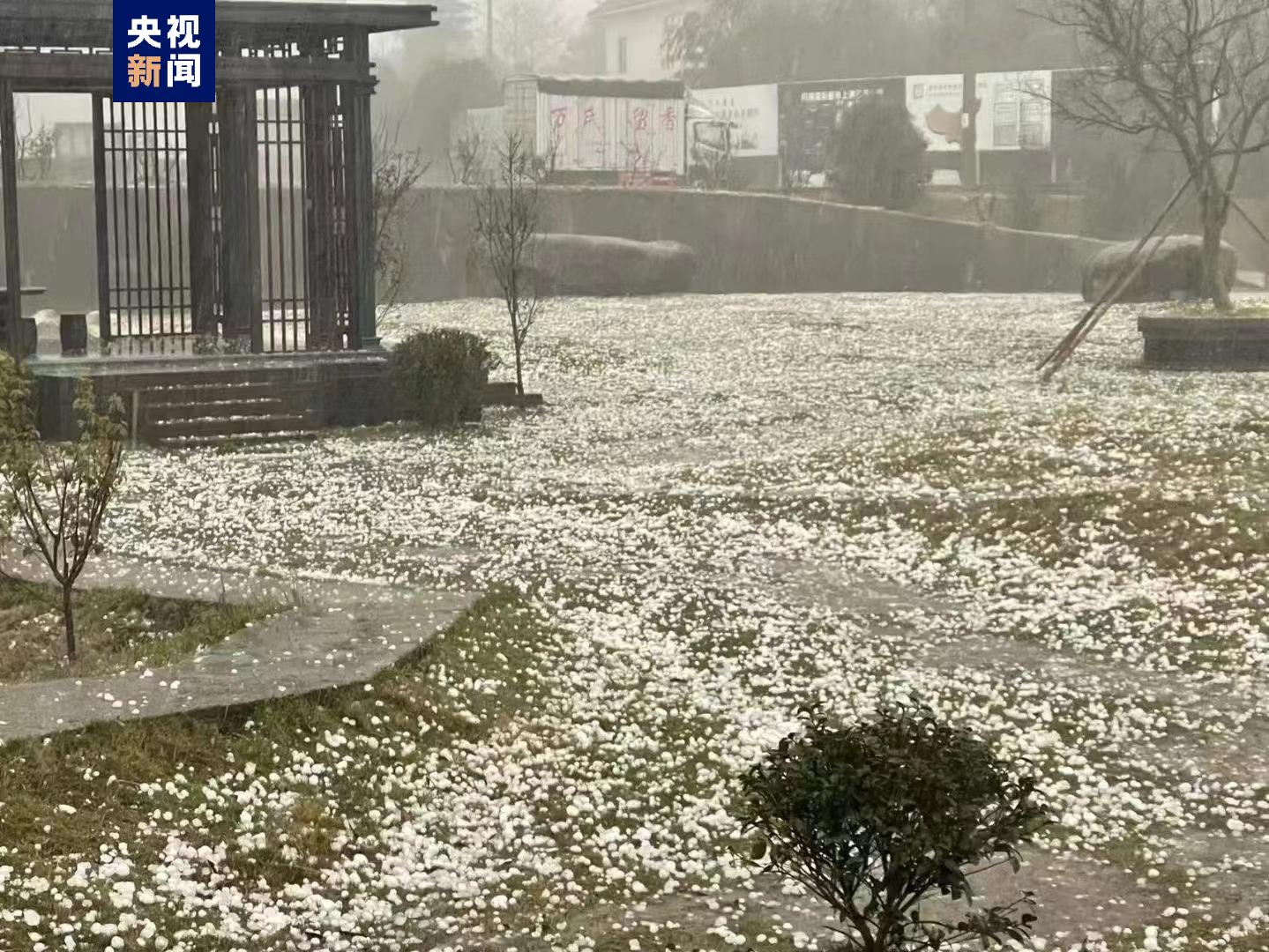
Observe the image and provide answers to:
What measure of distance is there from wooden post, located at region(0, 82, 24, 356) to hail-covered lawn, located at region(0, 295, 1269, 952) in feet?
9.42

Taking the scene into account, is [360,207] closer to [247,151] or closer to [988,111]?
[247,151]

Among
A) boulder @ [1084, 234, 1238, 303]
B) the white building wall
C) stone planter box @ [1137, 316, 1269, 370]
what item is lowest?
stone planter box @ [1137, 316, 1269, 370]

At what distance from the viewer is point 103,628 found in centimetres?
972

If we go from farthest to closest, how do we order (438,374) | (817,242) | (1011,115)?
(1011,115)
(817,242)
(438,374)

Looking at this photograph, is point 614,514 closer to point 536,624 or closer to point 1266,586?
point 536,624

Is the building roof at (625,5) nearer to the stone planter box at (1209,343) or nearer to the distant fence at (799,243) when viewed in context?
the distant fence at (799,243)

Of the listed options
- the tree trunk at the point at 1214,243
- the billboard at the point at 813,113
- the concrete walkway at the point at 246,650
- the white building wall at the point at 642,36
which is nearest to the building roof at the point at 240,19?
the concrete walkway at the point at 246,650

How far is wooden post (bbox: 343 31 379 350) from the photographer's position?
1802 centimetres

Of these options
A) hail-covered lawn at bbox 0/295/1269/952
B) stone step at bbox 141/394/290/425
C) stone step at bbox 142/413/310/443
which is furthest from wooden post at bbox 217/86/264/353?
hail-covered lawn at bbox 0/295/1269/952

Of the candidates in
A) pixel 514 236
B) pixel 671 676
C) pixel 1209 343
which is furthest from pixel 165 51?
pixel 1209 343

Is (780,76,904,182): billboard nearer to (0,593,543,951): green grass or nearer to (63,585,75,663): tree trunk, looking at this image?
(63,585,75,663): tree trunk

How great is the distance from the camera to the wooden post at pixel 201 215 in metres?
18.9

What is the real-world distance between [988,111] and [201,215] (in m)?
32.2

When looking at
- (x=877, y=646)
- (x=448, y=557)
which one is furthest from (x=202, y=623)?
(x=877, y=646)
